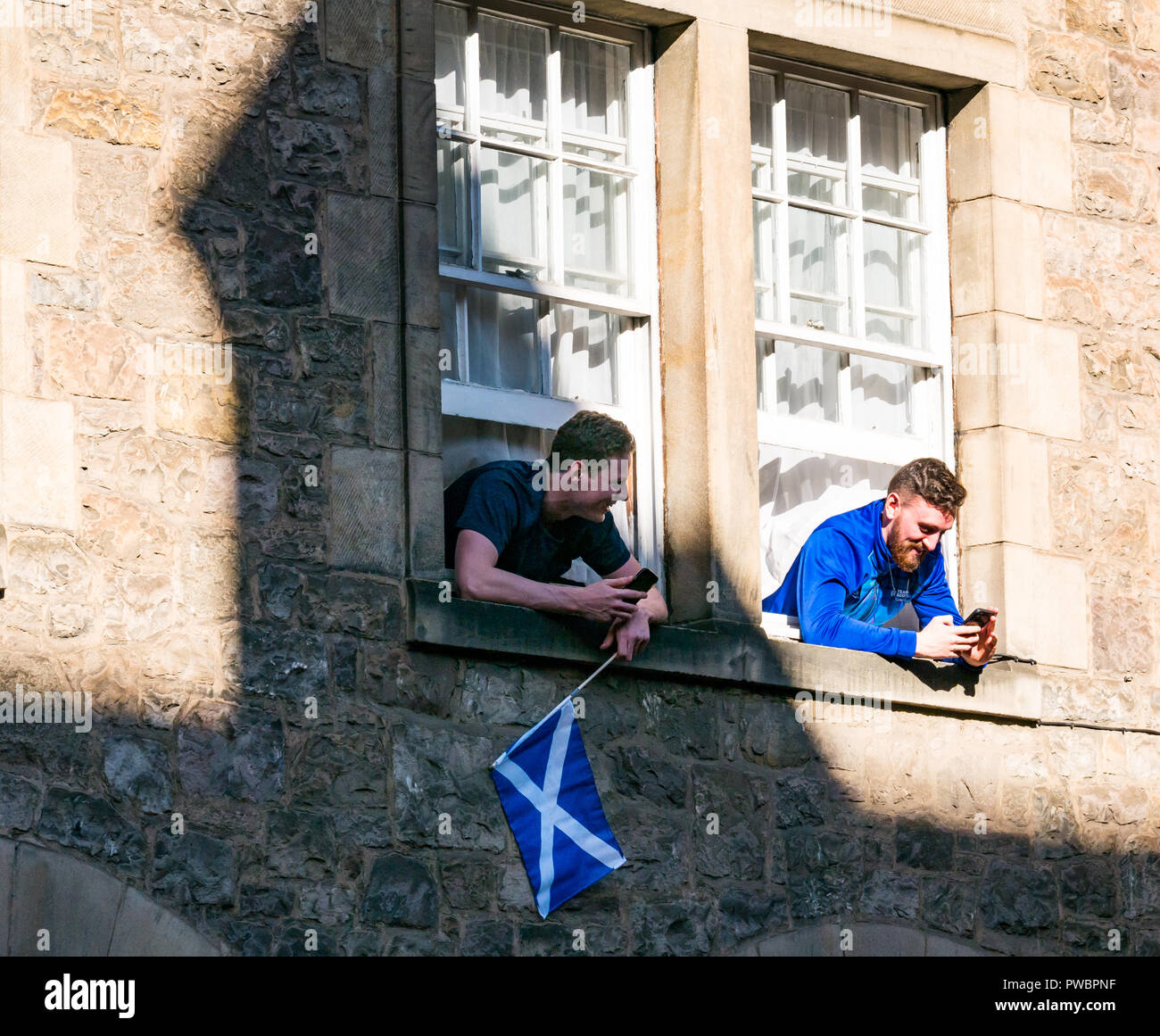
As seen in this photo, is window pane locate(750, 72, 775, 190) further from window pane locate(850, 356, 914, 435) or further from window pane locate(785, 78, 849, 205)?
window pane locate(850, 356, 914, 435)

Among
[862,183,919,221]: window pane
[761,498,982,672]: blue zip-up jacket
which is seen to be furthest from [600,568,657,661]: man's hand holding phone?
[862,183,919,221]: window pane

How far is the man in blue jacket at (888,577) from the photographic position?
926cm

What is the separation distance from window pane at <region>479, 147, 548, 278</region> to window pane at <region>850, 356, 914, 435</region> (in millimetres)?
1519

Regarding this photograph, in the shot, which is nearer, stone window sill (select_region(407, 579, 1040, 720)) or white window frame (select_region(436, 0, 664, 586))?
stone window sill (select_region(407, 579, 1040, 720))

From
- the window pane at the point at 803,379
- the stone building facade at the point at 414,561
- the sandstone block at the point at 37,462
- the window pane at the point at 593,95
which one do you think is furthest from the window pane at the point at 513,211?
the sandstone block at the point at 37,462

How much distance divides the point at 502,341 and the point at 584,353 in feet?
→ 1.20

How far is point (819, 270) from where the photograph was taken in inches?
395

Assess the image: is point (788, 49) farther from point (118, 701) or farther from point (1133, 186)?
point (118, 701)

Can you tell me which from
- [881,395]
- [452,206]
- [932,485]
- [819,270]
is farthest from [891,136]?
[452,206]

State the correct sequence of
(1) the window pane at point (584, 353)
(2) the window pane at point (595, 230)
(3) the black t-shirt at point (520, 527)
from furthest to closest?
(2) the window pane at point (595, 230)
(1) the window pane at point (584, 353)
(3) the black t-shirt at point (520, 527)

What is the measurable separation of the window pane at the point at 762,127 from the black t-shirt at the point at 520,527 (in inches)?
69.5

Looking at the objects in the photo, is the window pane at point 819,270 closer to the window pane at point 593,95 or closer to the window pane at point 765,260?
the window pane at point 765,260

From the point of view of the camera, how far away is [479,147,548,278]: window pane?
919cm

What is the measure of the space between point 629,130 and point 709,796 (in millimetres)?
2583
